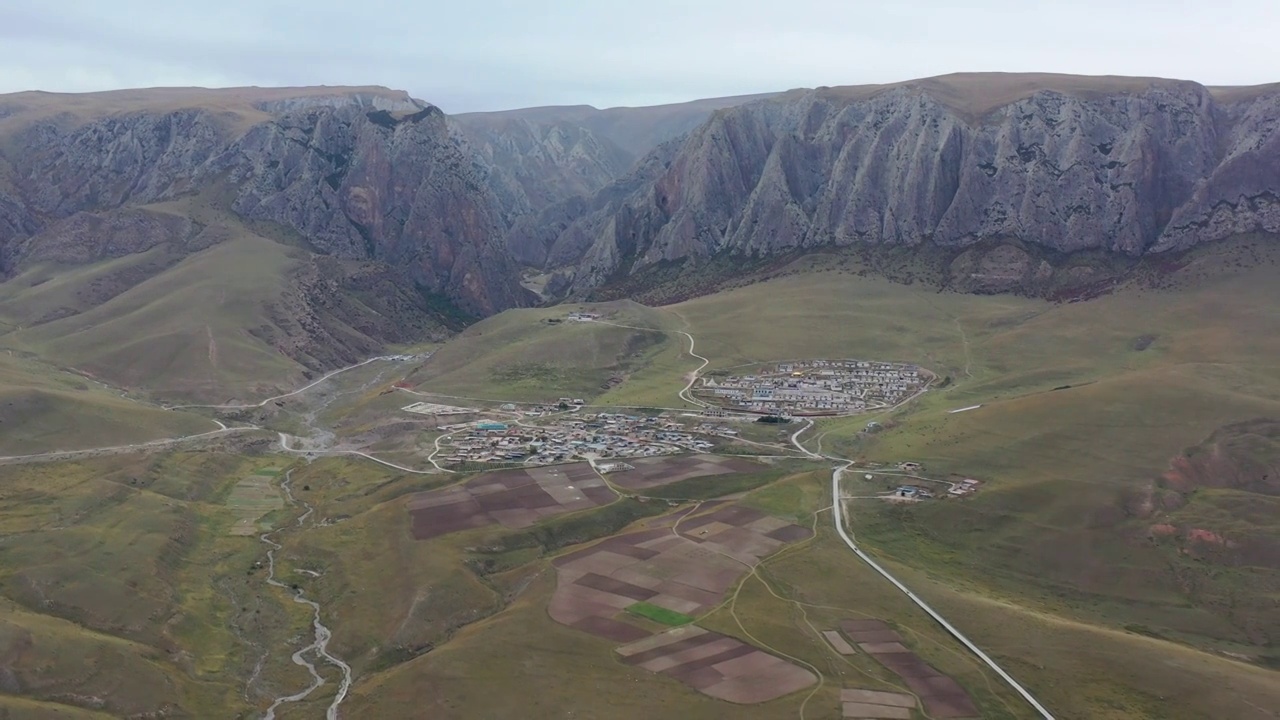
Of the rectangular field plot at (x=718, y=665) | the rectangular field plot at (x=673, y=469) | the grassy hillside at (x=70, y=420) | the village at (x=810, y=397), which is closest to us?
the rectangular field plot at (x=718, y=665)

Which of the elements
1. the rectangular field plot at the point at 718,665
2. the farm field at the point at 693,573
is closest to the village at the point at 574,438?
the farm field at the point at 693,573

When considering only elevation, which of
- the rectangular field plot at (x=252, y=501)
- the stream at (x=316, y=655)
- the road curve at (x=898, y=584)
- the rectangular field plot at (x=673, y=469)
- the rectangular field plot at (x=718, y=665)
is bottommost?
the rectangular field plot at (x=252, y=501)

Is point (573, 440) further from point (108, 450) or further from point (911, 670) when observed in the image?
point (911, 670)

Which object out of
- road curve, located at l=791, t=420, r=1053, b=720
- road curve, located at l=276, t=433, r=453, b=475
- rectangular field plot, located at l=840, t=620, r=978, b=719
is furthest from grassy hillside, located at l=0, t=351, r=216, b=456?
rectangular field plot, located at l=840, t=620, r=978, b=719

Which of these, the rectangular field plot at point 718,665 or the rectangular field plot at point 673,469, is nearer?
the rectangular field plot at point 718,665

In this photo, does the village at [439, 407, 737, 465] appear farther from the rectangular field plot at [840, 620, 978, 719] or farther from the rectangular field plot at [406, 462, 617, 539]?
the rectangular field plot at [840, 620, 978, 719]

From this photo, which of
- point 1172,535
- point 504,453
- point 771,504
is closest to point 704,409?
point 504,453

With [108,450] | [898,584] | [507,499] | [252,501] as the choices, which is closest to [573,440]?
[507,499]

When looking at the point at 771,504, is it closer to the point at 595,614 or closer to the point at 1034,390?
the point at 595,614

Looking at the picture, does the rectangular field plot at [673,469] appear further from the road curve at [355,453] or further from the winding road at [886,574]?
the road curve at [355,453]

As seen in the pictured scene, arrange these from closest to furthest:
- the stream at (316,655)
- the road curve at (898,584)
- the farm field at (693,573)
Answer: the road curve at (898,584)
the farm field at (693,573)
the stream at (316,655)
